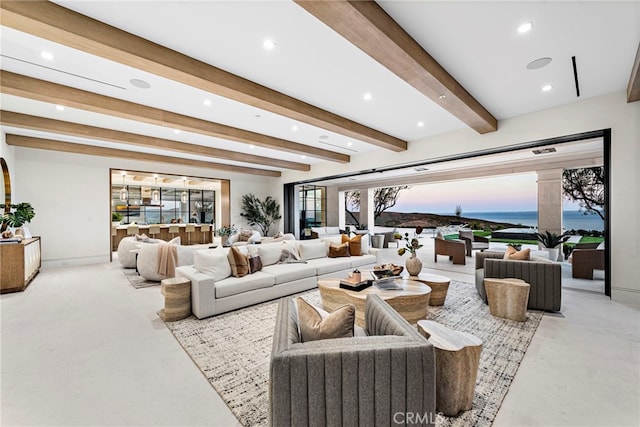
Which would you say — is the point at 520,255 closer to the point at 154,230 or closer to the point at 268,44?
the point at 268,44

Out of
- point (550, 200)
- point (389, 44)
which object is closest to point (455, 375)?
point (389, 44)

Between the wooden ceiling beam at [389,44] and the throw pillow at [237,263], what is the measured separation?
309 cm

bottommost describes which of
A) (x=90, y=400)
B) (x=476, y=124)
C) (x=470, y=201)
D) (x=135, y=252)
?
(x=90, y=400)

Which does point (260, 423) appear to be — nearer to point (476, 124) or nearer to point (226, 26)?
point (226, 26)

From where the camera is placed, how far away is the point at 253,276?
3979 mm

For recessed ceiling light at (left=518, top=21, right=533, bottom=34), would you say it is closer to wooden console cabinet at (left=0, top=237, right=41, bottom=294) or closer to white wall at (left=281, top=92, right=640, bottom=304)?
white wall at (left=281, top=92, right=640, bottom=304)

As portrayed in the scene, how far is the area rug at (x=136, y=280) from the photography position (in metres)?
5.00

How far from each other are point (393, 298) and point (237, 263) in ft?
7.44

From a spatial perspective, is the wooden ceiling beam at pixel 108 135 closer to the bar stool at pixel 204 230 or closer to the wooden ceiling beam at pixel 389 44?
the bar stool at pixel 204 230

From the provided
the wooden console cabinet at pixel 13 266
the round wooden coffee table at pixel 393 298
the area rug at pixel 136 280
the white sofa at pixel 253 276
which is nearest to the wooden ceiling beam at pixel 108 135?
the wooden console cabinet at pixel 13 266

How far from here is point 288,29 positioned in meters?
2.49

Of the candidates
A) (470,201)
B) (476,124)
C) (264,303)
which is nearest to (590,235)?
(470,201)

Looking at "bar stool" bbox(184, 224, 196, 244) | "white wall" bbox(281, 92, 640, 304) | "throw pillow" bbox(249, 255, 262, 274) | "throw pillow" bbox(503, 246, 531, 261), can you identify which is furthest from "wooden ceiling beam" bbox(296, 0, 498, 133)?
"bar stool" bbox(184, 224, 196, 244)

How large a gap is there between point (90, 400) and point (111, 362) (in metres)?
0.54
